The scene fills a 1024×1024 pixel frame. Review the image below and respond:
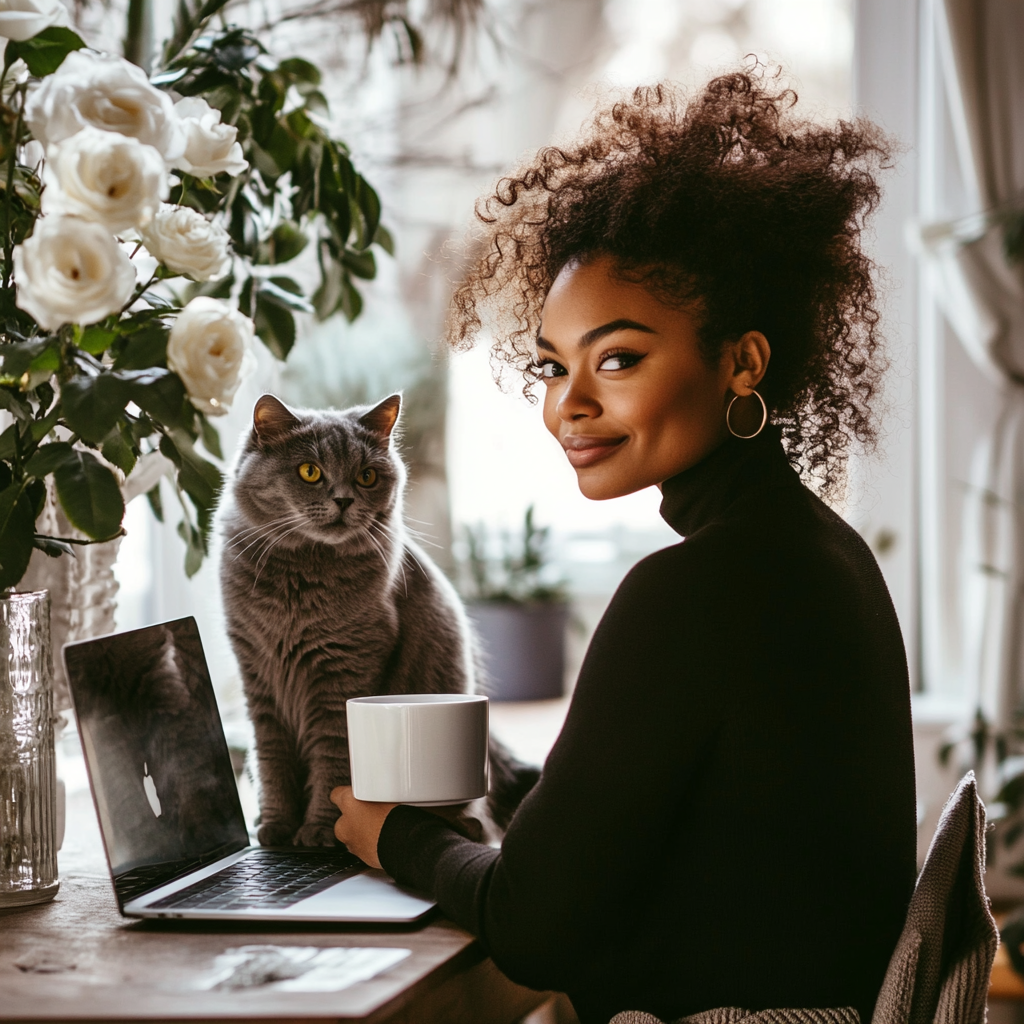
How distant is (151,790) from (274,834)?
17 centimetres

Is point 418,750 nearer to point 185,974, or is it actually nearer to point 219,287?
point 185,974

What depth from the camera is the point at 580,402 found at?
0.99 m

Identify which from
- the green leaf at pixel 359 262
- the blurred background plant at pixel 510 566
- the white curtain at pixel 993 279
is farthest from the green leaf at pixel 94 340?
the white curtain at pixel 993 279

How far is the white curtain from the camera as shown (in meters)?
2.56

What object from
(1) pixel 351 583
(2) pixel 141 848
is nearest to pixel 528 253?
(1) pixel 351 583

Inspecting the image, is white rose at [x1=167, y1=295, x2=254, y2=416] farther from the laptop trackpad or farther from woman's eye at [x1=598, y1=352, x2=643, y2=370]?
the laptop trackpad

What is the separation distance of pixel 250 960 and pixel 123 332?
0.50 m

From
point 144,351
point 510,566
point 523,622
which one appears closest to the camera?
point 144,351

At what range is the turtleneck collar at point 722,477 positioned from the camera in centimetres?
96

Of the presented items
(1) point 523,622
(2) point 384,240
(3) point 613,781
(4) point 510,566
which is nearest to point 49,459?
(3) point 613,781

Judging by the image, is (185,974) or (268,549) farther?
(268,549)

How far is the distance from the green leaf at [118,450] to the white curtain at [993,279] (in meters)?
2.16

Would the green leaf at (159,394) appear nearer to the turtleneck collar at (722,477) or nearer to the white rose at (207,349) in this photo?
the white rose at (207,349)

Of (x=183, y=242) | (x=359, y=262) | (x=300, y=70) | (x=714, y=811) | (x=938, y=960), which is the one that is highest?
(x=300, y=70)
